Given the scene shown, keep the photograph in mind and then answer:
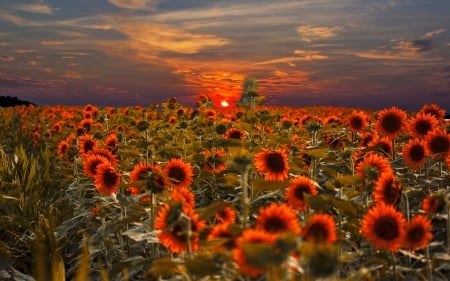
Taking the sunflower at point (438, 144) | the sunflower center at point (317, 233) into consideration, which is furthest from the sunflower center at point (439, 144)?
the sunflower center at point (317, 233)

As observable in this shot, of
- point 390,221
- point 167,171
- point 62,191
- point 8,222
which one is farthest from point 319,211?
point 62,191

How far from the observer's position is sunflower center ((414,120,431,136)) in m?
4.62

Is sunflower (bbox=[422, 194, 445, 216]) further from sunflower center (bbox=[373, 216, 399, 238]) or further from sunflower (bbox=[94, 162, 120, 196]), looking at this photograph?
sunflower (bbox=[94, 162, 120, 196])

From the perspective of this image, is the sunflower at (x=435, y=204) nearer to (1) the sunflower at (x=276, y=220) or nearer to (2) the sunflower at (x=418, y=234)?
(2) the sunflower at (x=418, y=234)

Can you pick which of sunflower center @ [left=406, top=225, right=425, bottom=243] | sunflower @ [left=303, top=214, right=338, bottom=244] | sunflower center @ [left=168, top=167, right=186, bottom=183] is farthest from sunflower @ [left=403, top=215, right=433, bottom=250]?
sunflower center @ [left=168, top=167, right=186, bottom=183]

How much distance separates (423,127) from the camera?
4633 millimetres

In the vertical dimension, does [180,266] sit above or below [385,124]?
below

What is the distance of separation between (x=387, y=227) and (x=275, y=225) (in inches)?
25.5

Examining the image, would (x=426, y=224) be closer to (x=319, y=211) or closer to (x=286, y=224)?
(x=319, y=211)

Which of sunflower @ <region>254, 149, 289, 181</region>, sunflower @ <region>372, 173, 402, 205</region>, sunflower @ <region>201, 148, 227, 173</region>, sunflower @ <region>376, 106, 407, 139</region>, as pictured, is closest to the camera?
sunflower @ <region>372, 173, 402, 205</region>

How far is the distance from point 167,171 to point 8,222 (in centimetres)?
267

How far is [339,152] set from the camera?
558 centimetres

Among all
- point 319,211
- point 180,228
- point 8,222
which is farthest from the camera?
point 8,222

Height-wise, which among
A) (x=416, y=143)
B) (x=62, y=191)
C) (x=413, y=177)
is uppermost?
(x=416, y=143)
